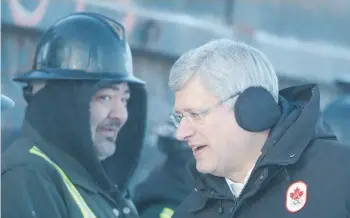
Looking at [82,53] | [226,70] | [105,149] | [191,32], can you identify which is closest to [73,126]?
[105,149]

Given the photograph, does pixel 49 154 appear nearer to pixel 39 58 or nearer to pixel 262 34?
pixel 39 58

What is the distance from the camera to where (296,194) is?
2.85 meters

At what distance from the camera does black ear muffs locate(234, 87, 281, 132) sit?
2.93 m

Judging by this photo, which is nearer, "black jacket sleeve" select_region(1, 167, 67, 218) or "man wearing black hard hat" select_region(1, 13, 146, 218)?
"black jacket sleeve" select_region(1, 167, 67, 218)

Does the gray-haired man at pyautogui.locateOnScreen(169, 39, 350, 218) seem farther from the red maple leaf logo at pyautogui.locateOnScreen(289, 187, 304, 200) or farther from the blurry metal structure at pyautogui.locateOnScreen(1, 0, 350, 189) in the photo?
the blurry metal structure at pyautogui.locateOnScreen(1, 0, 350, 189)

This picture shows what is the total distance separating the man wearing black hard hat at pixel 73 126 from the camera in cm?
350

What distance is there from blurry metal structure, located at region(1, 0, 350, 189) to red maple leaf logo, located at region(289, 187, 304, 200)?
8.88 ft

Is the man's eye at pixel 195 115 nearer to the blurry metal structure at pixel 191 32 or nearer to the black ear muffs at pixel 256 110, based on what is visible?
the black ear muffs at pixel 256 110

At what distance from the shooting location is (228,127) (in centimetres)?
294

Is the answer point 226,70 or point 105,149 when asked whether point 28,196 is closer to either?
point 105,149

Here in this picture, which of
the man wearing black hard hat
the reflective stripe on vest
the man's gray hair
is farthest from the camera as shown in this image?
the reflective stripe on vest

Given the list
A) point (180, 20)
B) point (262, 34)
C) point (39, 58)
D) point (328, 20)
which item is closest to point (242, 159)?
A: point (39, 58)

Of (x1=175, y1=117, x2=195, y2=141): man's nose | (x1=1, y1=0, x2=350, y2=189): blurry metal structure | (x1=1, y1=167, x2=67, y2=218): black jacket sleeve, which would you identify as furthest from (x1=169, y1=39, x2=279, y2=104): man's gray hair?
(x1=1, y1=0, x2=350, y2=189): blurry metal structure

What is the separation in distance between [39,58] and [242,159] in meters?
1.38
